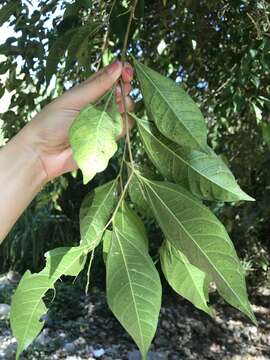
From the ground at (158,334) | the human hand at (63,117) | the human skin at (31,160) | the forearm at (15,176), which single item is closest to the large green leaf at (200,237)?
the human hand at (63,117)

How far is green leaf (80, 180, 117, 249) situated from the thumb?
12cm

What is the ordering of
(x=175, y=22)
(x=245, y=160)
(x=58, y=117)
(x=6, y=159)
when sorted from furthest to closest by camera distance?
1. (x=245, y=160)
2. (x=175, y=22)
3. (x=6, y=159)
4. (x=58, y=117)

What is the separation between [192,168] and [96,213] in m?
0.13

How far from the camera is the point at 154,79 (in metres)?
0.70

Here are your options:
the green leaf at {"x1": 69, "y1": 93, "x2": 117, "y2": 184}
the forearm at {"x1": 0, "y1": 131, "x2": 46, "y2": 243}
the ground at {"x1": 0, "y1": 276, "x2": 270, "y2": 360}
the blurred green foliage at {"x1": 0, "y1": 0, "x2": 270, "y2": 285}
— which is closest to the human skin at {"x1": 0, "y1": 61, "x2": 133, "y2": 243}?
the forearm at {"x1": 0, "y1": 131, "x2": 46, "y2": 243}

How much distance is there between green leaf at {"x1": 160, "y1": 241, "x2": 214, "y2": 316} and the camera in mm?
731

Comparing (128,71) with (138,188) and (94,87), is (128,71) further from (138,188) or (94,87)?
(138,188)

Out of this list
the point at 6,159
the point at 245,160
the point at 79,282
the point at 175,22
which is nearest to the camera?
the point at 6,159

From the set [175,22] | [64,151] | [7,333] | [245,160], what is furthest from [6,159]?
[7,333]

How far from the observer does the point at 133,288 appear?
63 centimetres

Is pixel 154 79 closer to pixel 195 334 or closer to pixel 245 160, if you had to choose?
pixel 245 160

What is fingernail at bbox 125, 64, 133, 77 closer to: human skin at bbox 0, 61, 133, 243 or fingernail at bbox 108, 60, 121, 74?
fingernail at bbox 108, 60, 121, 74

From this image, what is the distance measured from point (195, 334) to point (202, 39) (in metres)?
2.41

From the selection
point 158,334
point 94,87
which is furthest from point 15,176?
point 158,334
